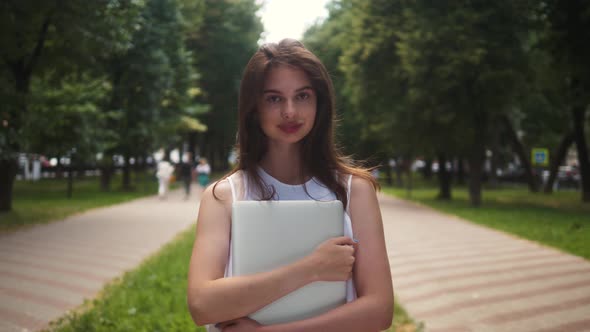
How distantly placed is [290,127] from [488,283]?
18.3ft

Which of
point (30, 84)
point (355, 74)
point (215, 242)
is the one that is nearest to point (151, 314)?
point (215, 242)

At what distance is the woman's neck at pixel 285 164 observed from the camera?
205 cm

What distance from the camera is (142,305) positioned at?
18.4ft

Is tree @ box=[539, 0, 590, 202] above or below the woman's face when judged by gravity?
above

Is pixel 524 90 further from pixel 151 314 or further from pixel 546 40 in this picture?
pixel 151 314

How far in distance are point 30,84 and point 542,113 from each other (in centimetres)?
2599

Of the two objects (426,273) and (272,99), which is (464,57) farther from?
(272,99)

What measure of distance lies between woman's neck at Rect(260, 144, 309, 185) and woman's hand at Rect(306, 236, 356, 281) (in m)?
0.35

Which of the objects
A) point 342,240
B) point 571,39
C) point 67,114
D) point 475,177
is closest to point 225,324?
point 342,240

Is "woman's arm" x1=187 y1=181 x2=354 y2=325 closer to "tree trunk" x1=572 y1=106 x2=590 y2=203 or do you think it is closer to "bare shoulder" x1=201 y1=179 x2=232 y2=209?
"bare shoulder" x1=201 y1=179 x2=232 y2=209

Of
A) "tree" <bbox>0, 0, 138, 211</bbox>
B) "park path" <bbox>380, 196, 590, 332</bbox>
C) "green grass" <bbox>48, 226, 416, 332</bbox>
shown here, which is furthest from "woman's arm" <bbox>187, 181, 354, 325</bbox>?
"tree" <bbox>0, 0, 138, 211</bbox>

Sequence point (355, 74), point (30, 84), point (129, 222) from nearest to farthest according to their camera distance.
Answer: point (129, 222)
point (30, 84)
point (355, 74)

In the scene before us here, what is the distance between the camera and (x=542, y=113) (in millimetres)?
29797

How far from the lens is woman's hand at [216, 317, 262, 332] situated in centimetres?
174
